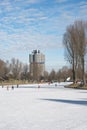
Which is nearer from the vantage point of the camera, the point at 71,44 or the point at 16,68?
the point at 71,44

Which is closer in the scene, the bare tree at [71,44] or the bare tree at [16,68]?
the bare tree at [71,44]

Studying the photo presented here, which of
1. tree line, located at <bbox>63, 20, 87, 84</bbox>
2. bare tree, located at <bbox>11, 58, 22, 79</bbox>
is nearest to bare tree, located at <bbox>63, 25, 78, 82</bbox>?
tree line, located at <bbox>63, 20, 87, 84</bbox>

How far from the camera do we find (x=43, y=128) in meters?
11.0

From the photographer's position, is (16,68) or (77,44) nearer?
(77,44)

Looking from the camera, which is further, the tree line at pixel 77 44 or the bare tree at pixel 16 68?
the bare tree at pixel 16 68

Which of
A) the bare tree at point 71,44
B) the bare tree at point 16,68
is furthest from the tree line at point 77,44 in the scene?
the bare tree at point 16,68

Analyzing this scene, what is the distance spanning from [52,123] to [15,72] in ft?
350

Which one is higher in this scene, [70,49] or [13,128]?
[70,49]

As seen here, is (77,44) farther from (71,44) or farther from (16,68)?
(16,68)

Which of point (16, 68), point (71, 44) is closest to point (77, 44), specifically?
point (71, 44)

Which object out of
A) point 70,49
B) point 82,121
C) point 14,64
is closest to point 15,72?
point 14,64

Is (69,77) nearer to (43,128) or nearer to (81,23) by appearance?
(81,23)

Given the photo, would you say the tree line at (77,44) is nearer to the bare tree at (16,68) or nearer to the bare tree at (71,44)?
the bare tree at (71,44)

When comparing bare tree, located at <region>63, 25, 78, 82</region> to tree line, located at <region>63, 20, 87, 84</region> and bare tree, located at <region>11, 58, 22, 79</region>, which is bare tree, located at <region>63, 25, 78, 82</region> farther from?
bare tree, located at <region>11, 58, 22, 79</region>
